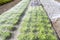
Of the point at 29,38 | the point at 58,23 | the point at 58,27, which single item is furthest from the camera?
the point at 58,23

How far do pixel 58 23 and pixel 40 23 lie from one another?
121 cm

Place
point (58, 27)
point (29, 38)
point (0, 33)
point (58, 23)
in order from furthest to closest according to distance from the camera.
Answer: point (58, 23) → point (58, 27) → point (0, 33) → point (29, 38)

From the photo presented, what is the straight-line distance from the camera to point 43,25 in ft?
31.1

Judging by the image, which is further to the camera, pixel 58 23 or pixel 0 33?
pixel 58 23

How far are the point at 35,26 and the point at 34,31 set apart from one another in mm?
826

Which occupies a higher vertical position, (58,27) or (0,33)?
(0,33)

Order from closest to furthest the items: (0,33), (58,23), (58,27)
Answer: (0,33) < (58,27) < (58,23)

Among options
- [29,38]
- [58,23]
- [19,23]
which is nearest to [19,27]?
[19,23]

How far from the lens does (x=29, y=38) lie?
7680 millimetres

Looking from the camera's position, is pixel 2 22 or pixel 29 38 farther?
pixel 2 22

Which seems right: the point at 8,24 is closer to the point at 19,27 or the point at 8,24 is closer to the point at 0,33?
the point at 19,27

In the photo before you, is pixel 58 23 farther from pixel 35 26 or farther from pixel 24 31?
pixel 24 31

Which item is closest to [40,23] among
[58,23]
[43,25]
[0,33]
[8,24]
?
[43,25]

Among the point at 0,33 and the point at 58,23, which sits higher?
the point at 0,33
